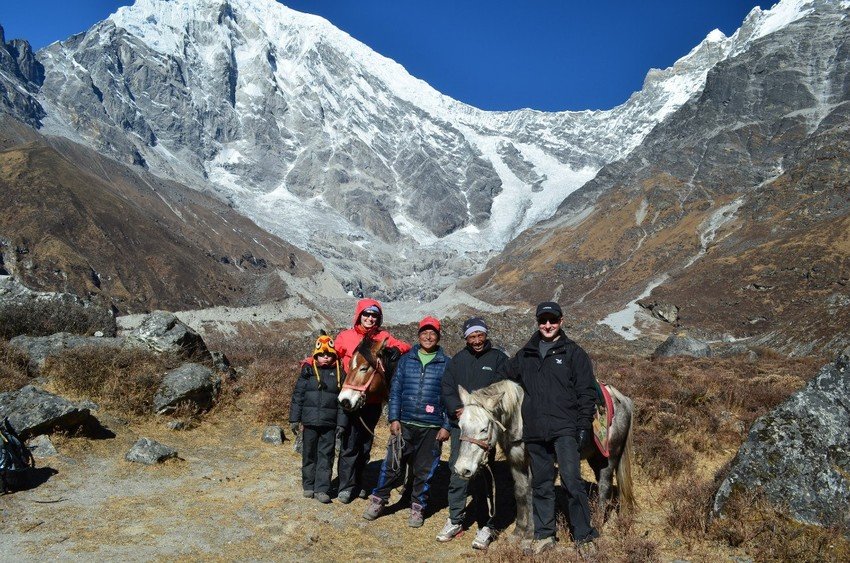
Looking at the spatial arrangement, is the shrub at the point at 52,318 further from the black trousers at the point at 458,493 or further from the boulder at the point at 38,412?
the black trousers at the point at 458,493

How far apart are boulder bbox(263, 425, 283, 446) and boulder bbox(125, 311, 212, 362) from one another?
3.88m

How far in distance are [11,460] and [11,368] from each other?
14.4 ft

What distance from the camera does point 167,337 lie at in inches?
510

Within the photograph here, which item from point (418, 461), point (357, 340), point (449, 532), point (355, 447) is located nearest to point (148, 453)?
point (355, 447)

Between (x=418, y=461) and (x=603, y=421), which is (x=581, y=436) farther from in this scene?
(x=418, y=461)

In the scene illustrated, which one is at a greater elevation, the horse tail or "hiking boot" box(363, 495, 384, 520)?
the horse tail

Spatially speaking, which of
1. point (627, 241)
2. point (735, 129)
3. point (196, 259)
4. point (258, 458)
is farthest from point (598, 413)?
point (735, 129)

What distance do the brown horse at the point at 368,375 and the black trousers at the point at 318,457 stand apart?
0.78m

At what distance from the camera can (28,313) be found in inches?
540

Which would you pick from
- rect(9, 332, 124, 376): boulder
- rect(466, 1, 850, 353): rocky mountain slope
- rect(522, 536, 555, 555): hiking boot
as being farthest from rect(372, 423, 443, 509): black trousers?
rect(466, 1, 850, 353): rocky mountain slope

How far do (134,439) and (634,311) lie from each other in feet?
222

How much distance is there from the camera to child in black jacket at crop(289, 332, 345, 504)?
7.44m

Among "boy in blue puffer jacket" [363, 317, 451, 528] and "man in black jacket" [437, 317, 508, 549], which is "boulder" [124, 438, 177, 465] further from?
"man in black jacket" [437, 317, 508, 549]

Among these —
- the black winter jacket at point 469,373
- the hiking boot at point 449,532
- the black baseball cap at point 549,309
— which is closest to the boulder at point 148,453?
the hiking boot at point 449,532
